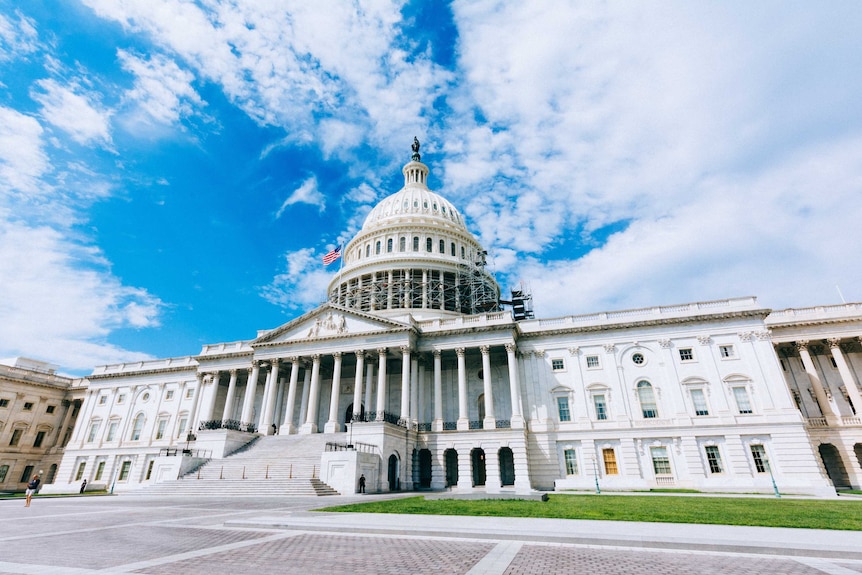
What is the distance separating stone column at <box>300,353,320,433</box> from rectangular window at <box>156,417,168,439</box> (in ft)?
73.2

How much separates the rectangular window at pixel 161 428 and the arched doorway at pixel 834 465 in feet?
225

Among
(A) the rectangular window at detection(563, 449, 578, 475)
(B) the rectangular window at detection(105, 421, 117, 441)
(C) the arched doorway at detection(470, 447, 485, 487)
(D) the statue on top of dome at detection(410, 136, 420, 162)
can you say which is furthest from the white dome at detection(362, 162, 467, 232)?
(B) the rectangular window at detection(105, 421, 117, 441)

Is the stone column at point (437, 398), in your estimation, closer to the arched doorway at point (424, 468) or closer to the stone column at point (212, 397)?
the arched doorway at point (424, 468)

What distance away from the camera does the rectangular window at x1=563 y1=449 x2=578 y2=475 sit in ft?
122

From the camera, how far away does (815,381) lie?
128ft

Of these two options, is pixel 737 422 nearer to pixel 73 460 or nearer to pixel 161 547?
pixel 161 547

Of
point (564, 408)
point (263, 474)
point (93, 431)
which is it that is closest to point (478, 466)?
point (564, 408)

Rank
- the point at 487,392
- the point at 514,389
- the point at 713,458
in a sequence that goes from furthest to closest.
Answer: the point at 487,392, the point at 514,389, the point at 713,458

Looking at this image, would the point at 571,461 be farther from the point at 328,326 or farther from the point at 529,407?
the point at 328,326

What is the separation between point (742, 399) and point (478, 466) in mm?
23128

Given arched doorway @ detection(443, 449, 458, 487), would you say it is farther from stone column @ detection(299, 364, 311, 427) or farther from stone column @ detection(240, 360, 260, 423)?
stone column @ detection(240, 360, 260, 423)

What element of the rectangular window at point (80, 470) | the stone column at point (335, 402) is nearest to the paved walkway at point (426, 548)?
the stone column at point (335, 402)

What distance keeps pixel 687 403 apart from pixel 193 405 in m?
52.2

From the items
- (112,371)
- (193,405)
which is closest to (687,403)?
(193,405)
